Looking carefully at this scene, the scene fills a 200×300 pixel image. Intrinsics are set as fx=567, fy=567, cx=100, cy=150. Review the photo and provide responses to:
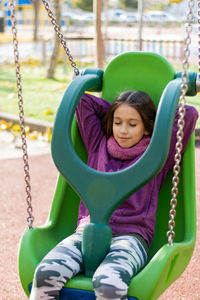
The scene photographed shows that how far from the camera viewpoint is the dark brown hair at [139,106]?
3004 millimetres

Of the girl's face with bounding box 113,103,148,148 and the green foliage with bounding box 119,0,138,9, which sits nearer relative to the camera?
the girl's face with bounding box 113,103,148,148

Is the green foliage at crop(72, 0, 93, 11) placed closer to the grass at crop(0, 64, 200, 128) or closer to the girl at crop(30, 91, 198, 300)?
the grass at crop(0, 64, 200, 128)

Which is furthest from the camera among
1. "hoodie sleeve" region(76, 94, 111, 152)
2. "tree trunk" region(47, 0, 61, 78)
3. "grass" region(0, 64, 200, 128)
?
"tree trunk" region(47, 0, 61, 78)

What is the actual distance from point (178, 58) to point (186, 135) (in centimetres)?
1111

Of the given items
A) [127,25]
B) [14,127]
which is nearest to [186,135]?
[14,127]

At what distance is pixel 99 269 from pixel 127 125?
2.86ft

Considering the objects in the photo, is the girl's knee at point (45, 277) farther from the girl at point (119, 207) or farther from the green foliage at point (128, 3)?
the green foliage at point (128, 3)

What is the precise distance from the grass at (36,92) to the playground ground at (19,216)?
190 cm

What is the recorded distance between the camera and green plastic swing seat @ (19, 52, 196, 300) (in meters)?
2.44

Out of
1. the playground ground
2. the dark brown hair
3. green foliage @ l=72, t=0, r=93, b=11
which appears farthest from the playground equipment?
green foliage @ l=72, t=0, r=93, b=11

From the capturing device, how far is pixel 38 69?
1430 centimetres

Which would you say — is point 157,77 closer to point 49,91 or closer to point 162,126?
point 162,126

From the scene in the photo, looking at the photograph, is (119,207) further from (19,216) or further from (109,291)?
(19,216)

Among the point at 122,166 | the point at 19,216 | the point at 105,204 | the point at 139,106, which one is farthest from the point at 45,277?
the point at 19,216
